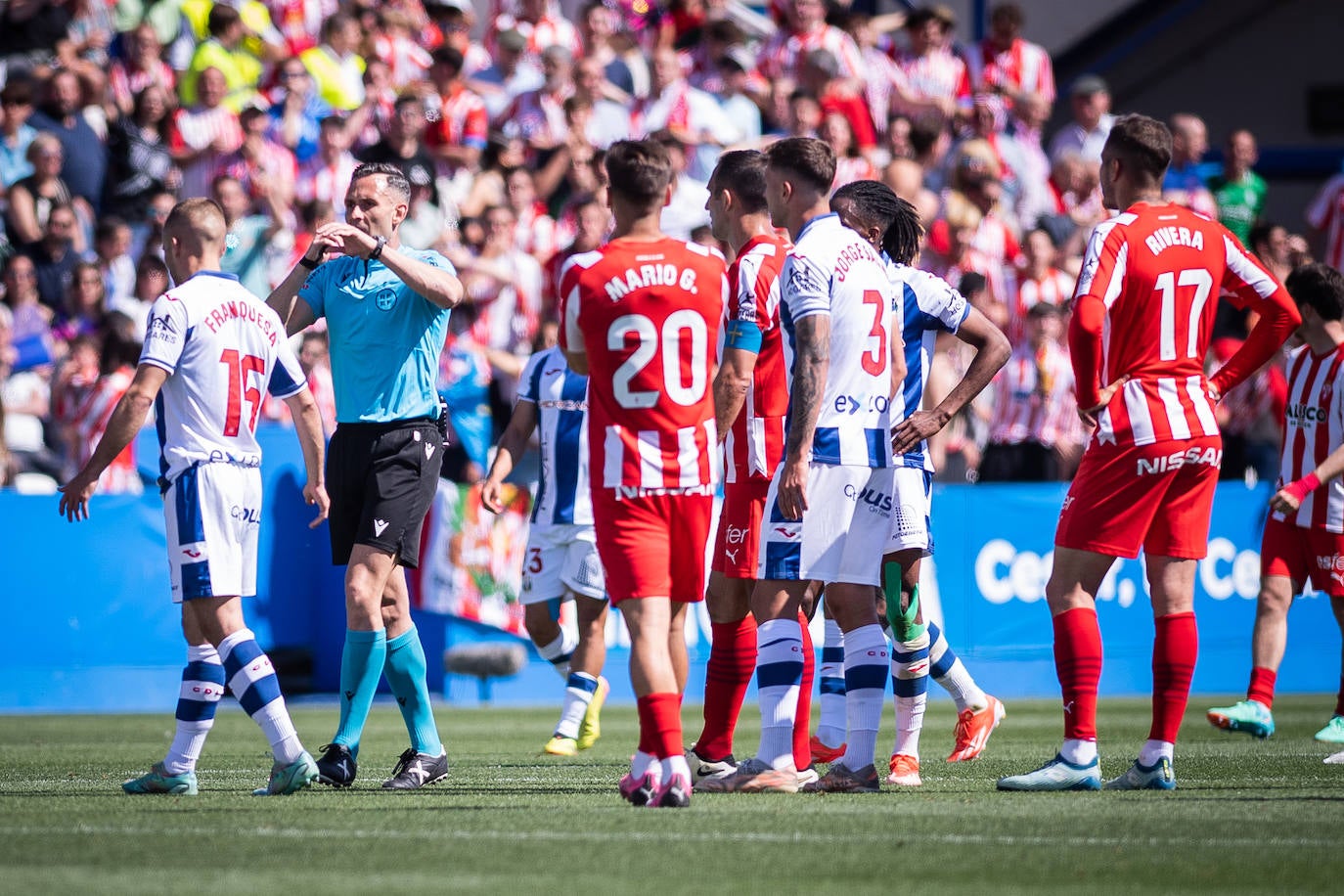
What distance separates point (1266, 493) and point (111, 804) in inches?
447

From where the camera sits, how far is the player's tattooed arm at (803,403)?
288 inches

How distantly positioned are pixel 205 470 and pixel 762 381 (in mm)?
2382

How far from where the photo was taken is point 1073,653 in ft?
25.6

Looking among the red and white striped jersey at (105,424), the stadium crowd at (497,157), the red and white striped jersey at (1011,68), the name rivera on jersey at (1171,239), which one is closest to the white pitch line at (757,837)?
the name rivera on jersey at (1171,239)

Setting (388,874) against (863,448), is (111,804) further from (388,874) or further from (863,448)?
(863,448)

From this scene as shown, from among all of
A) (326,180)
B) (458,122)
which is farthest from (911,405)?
(458,122)

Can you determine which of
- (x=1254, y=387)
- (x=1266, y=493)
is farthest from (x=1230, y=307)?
(x=1266, y=493)

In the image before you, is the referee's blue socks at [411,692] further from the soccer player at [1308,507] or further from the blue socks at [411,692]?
the soccer player at [1308,507]

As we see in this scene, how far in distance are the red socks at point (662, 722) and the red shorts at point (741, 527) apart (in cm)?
127

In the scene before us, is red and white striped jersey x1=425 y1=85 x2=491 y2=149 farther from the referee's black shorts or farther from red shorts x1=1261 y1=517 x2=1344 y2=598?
the referee's black shorts

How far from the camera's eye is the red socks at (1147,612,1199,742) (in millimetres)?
7836

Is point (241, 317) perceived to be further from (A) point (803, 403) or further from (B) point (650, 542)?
(A) point (803, 403)

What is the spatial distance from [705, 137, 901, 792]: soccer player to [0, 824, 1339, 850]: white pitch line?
1365 mm

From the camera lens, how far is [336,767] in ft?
27.0
